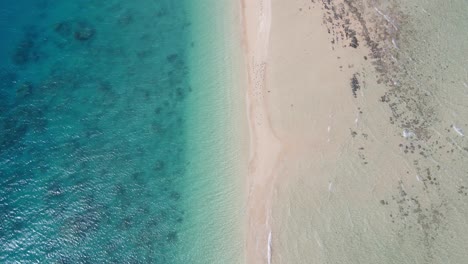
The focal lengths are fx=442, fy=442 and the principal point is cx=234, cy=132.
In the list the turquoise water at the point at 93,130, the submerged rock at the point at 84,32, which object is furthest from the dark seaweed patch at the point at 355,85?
the submerged rock at the point at 84,32

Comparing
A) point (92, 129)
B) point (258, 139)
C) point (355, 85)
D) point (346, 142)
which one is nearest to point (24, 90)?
point (92, 129)

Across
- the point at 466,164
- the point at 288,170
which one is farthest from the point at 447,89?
the point at 288,170

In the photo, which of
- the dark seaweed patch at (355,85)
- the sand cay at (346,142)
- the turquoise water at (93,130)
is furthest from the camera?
the dark seaweed patch at (355,85)

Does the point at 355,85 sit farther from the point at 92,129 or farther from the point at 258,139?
the point at 92,129

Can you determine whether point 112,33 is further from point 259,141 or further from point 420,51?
point 420,51

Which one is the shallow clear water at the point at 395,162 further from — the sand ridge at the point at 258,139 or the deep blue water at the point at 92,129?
the deep blue water at the point at 92,129

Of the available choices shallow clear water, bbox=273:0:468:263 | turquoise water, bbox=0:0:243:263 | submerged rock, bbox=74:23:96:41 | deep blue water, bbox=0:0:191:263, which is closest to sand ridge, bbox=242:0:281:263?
shallow clear water, bbox=273:0:468:263

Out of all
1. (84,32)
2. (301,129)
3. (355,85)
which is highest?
(355,85)
